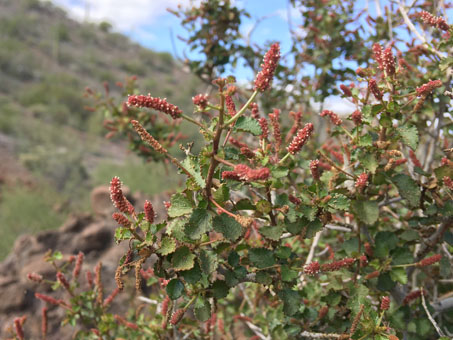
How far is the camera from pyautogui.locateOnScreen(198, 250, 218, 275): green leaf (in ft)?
3.52

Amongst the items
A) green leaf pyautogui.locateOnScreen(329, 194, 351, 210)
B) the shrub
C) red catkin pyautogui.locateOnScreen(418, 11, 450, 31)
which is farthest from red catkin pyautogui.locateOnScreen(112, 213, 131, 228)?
red catkin pyautogui.locateOnScreen(418, 11, 450, 31)

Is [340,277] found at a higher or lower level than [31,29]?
lower

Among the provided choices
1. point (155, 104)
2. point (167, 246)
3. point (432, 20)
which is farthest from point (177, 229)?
point (432, 20)

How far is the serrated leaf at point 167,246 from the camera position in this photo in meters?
1.06

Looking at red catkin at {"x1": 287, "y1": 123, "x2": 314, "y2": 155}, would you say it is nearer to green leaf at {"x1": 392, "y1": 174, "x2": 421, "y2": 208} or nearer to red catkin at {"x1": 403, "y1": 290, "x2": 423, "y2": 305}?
green leaf at {"x1": 392, "y1": 174, "x2": 421, "y2": 208}

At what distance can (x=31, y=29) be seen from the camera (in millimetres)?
28031

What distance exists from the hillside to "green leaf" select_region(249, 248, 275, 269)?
426 centimetres

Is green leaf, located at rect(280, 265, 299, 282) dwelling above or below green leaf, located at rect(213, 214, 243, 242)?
below

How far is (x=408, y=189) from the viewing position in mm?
1423

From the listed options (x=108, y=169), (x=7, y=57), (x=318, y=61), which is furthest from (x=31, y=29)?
(x=318, y=61)

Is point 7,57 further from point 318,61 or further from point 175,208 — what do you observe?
point 175,208

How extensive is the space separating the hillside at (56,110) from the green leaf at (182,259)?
4.40 metres

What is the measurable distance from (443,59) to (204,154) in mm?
1190

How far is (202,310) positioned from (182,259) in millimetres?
242
